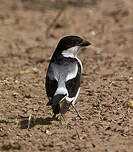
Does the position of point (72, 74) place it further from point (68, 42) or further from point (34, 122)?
point (34, 122)

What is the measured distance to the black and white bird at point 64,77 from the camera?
6.08m

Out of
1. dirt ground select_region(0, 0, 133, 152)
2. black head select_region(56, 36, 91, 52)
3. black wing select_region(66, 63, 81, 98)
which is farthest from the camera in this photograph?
black head select_region(56, 36, 91, 52)

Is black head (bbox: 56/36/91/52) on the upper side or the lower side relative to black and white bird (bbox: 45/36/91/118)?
upper

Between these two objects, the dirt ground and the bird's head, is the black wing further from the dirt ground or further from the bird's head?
the bird's head

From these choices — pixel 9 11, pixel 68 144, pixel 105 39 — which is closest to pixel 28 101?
pixel 68 144

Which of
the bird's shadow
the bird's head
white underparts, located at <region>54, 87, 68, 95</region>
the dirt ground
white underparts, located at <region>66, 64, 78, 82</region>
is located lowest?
the bird's shadow

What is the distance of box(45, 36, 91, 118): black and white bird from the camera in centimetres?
608

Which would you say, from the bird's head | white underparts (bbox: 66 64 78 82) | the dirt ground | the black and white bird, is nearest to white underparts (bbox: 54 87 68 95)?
the black and white bird

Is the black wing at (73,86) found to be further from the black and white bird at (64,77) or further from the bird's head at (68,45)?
the bird's head at (68,45)

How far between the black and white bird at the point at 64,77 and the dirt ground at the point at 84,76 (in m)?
0.38

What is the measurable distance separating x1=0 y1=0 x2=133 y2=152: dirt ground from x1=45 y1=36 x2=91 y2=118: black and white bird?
0.38 m

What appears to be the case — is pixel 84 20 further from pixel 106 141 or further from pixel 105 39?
pixel 106 141

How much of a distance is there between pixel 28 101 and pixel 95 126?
59.9 inches

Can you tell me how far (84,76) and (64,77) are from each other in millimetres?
2254
